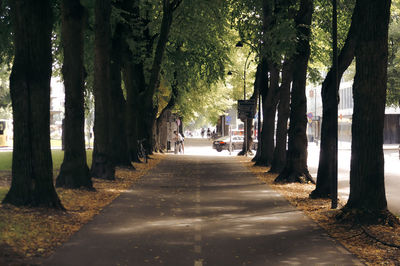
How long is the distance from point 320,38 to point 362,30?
70.9ft

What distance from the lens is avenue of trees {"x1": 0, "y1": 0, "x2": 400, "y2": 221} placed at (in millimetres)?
12039

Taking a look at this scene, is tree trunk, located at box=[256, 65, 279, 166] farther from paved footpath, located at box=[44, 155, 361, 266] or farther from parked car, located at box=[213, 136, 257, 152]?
parked car, located at box=[213, 136, 257, 152]

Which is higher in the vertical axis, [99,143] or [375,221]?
[99,143]

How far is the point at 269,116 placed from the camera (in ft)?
102

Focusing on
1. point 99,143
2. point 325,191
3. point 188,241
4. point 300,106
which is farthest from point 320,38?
point 188,241

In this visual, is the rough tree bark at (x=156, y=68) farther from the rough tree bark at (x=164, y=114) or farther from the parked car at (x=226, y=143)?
the parked car at (x=226, y=143)

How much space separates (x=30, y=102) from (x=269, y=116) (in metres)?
19.3

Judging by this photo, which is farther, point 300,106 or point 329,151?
point 300,106

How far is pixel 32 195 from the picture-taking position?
12836 mm

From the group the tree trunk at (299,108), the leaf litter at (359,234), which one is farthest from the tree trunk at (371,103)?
the tree trunk at (299,108)

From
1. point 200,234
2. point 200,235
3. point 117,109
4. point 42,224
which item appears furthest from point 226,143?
point 200,235

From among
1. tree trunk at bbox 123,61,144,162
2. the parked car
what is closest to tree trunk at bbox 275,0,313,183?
tree trunk at bbox 123,61,144,162

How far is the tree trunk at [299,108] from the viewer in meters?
19.5

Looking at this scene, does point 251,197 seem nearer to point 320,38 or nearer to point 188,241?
point 188,241
